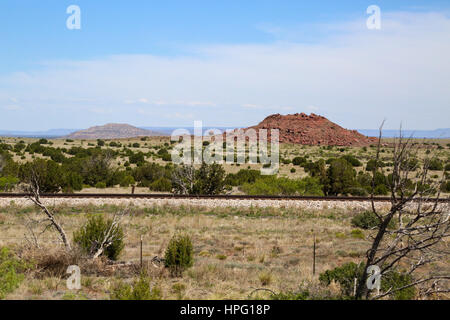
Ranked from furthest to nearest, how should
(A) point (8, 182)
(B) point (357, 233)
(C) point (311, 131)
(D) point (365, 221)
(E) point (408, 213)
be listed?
1. (C) point (311, 131)
2. (A) point (8, 182)
3. (D) point (365, 221)
4. (B) point (357, 233)
5. (E) point (408, 213)

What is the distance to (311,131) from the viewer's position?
11119 cm

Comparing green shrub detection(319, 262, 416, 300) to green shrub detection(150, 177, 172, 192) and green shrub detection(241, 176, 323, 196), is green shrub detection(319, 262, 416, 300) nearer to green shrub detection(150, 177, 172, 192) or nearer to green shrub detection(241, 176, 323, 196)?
green shrub detection(241, 176, 323, 196)

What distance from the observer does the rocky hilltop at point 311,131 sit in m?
106

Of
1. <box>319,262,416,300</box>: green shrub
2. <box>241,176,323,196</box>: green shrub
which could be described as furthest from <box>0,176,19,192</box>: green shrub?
<box>319,262,416,300</box>: green shrub

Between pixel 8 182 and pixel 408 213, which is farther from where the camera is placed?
pixel 8 182

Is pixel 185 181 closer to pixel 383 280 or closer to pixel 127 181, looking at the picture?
pixel 127 181

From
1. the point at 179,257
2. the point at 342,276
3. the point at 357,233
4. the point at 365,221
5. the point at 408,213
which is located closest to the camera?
the point at 408,213

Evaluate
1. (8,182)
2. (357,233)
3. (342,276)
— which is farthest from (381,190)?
(8,182)

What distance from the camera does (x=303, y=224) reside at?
22.0 metres

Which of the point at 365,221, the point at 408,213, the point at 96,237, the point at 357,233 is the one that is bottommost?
the point at 357,233

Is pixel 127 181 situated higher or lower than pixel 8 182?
lower
